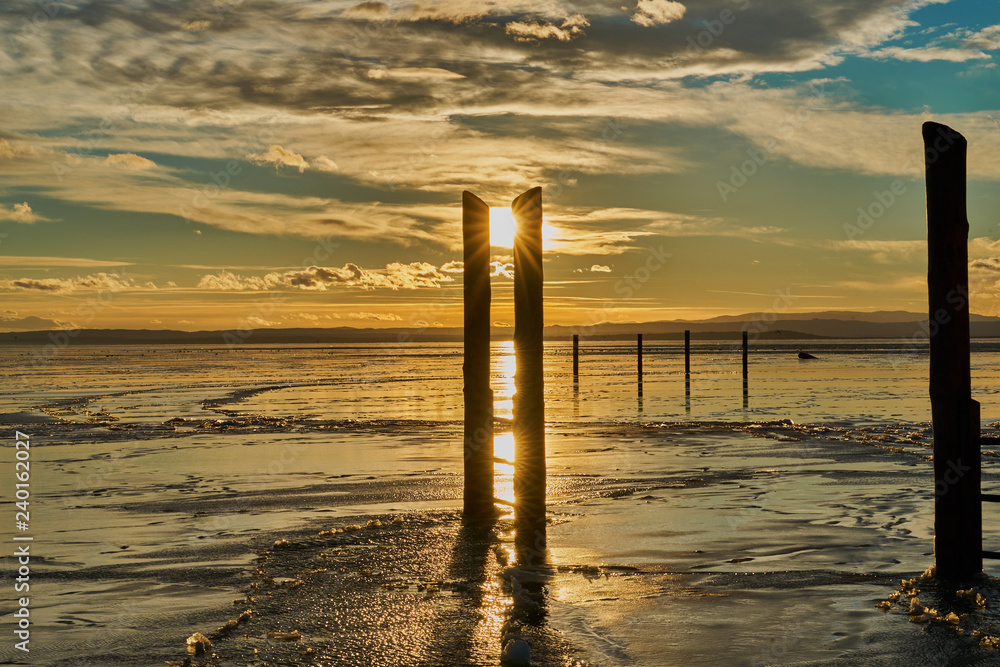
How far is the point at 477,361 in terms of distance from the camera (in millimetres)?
11578

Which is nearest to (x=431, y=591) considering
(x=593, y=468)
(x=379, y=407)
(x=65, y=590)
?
(x=65, y=590)

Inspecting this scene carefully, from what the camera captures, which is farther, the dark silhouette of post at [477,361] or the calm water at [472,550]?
the dark silhouette of post at [477,361]

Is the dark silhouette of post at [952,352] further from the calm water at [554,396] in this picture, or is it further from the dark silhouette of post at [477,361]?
the calm water at [554,396]

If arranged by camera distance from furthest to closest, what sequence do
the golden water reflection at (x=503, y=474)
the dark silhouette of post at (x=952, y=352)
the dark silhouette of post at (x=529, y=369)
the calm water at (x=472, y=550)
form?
the golden water reflection at (x=503, y=474) → the dark silhouette of post at (x=529, y=369) → the dark silhouette of post at (x=952, y=352) → the calm water at (x=472, y=550)

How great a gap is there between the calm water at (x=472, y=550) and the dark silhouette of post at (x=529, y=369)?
456 millimetres

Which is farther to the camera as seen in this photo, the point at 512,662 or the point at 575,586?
the point at 575,586

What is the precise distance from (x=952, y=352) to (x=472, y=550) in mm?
5268

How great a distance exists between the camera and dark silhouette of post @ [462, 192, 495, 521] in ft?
37.3

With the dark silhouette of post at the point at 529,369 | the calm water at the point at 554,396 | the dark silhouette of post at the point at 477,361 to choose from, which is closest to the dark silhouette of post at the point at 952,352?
the dark silhouette of post at the point at 529,369

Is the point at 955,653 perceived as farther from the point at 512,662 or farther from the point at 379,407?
the point at 379,407

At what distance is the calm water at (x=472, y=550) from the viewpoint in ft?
20.9

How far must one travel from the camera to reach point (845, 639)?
6352 millimetres

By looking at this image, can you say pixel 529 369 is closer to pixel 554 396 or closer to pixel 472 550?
pixel 472 550

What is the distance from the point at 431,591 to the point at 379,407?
23270 mm
